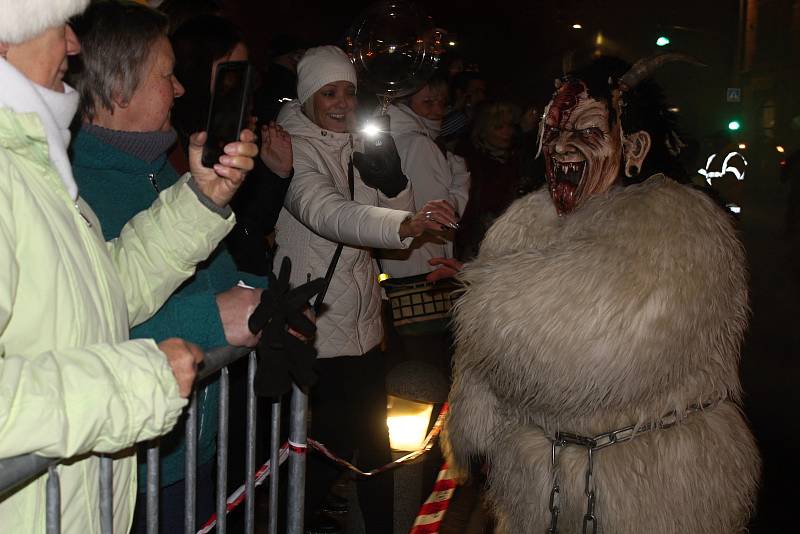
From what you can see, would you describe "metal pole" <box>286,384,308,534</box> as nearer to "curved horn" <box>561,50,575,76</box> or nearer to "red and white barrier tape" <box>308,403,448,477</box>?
"red and white barrier tape" <box>308,403,448,477</box>

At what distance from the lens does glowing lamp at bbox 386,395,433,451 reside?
4.18m

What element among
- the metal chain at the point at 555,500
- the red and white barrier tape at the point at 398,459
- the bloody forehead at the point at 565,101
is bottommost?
the red and white barrier tape at the point at 398,459

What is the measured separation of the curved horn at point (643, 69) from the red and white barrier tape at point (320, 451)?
140cm

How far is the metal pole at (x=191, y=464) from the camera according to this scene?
201 centimetres

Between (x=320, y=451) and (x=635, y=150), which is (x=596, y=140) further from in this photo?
(x=320, y=451)

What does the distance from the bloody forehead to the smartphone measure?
1222 mm

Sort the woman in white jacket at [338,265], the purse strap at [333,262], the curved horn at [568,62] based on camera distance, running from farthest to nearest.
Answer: the woman in white jacket at [338,265]
the purse strap at [333,262]
the curved horn at [568,62]

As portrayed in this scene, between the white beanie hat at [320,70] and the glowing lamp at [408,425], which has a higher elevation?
the white beanie hat at [320,70]

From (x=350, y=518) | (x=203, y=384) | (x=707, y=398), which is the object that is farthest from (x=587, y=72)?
(x=350, y=518)

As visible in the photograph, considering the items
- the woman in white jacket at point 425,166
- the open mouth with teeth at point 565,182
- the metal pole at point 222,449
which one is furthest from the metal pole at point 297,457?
the woman in white jacket at point 425,166

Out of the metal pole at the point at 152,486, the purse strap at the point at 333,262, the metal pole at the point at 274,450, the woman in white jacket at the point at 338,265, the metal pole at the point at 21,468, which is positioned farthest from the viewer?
the woman in white jacket at the point at 338,265

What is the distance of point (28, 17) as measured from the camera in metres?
1.54

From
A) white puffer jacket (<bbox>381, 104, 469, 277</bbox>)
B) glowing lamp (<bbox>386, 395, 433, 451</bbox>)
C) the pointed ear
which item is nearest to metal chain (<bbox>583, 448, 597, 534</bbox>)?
the pointed ear

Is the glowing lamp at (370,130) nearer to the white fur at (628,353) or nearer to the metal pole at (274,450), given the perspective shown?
the white fur at (628,353)
